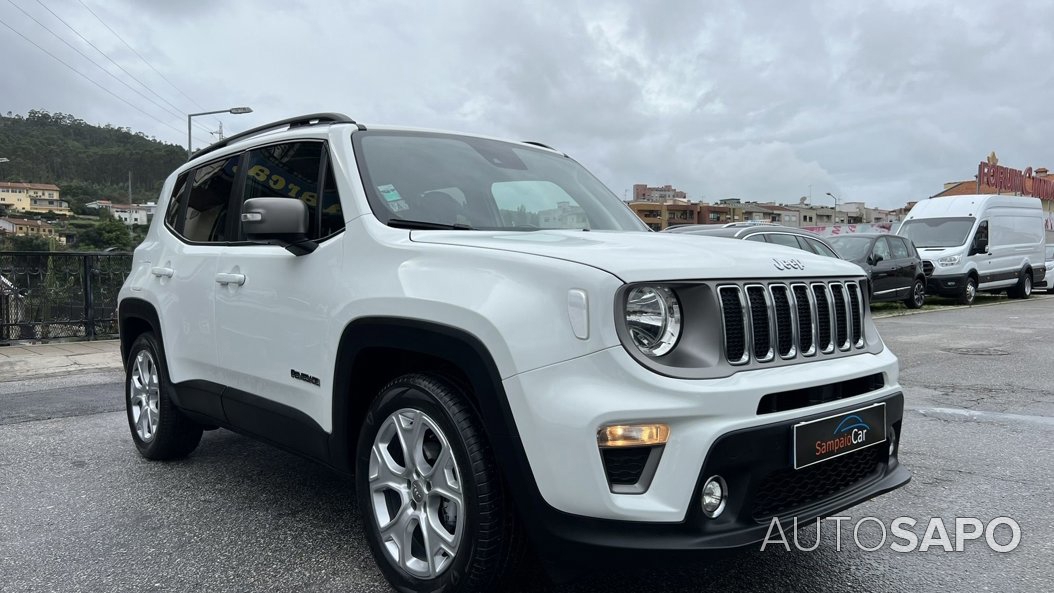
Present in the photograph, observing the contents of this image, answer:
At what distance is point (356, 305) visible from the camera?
2887 millimetres

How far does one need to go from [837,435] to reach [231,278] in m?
2.70

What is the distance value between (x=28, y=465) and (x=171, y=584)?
7.57 feet

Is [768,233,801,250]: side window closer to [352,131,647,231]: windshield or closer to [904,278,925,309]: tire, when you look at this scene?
[904,278,925,309]: tire

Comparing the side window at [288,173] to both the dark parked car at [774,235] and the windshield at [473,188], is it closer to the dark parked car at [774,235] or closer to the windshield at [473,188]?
the windshield at [473,188]

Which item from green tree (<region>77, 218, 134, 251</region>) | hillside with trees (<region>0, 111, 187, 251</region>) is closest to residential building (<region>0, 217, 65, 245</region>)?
green tree (<region>77, 218, 134, 251</region>)

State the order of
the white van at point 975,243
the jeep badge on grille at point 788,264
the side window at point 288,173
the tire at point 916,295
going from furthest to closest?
the white van at point 975,243, the tire at point 916,295, the side window at point 288,173, the jeep badge on grille at point 788,264

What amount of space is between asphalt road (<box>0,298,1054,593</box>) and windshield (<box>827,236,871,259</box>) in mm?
9394

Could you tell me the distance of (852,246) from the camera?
51.2 ft

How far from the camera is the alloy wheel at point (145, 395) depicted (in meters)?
4.54

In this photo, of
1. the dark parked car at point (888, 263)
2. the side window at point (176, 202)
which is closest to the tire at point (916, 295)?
the dark parked car at point (888, 263)

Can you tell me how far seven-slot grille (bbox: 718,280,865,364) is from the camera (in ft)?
7.92

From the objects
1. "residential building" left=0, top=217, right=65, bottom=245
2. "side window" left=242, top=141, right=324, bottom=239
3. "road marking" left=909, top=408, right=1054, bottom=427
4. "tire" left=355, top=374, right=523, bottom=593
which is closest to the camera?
"tire" left=355, top=374, right=523, bottom=593

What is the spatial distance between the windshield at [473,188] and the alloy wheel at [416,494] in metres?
0.81

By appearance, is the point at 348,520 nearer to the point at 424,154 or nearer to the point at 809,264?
the point at 424,154
